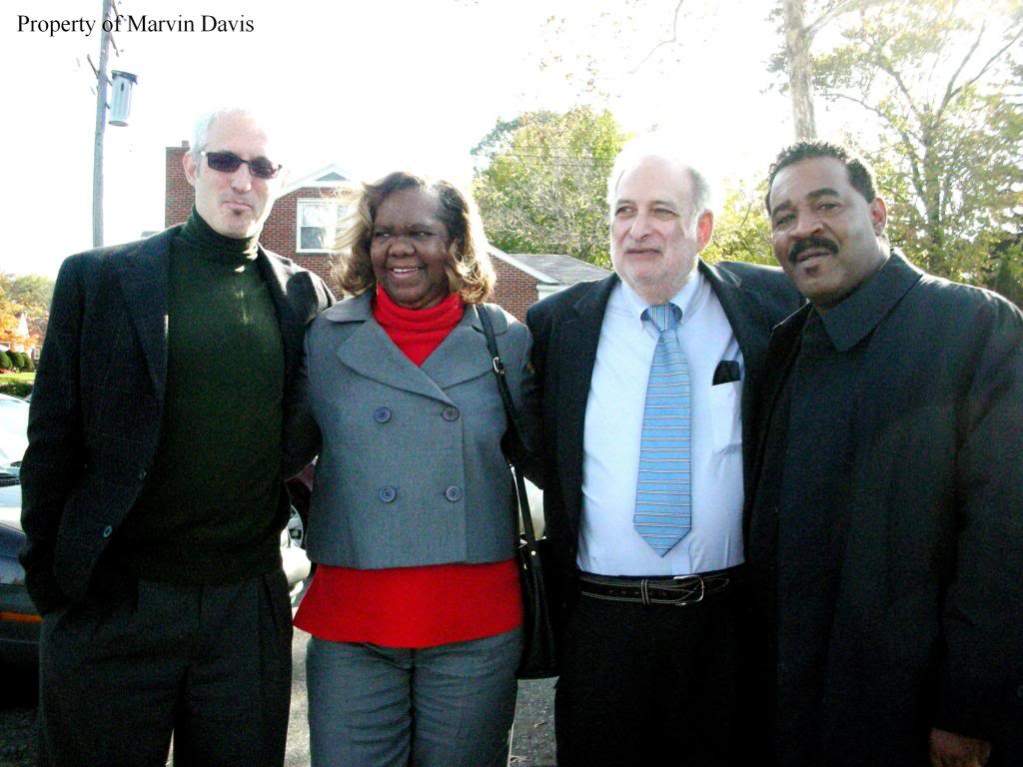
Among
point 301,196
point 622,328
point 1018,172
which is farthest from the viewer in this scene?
point 301,196

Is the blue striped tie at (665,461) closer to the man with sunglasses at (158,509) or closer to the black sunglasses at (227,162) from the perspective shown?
the man with sunglasses at (158,509)

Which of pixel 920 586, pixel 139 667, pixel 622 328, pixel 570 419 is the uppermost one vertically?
pixel 622 328

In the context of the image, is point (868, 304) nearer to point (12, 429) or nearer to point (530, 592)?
point (530, 592)

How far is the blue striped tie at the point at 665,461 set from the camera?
2820 millimetres

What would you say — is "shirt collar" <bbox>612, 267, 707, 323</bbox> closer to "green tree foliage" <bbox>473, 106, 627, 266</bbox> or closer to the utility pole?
the utility pole

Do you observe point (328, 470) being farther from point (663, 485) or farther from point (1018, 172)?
point (1018, 172)

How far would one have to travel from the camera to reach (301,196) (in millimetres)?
24578

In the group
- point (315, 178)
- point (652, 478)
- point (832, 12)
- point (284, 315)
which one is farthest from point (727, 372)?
point (315, 178)

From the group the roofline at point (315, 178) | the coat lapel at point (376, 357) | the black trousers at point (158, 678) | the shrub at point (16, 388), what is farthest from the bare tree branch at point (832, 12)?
the shrub at point (16, 388)

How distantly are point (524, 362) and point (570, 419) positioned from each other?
0.82 feet

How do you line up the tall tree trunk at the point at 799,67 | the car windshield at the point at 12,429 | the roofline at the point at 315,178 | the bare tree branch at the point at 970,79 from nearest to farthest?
the car windshield at the point at 12,429 → the tall tree trunk at the point at 799,67 → the bare tree branch at the point at 970,79 → the roofline at the point at 315,178

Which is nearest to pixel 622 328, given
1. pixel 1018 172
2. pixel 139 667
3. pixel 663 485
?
pixel 663 485

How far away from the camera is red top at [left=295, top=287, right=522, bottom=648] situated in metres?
2.77

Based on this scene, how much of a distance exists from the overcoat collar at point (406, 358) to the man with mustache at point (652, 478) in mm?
290
